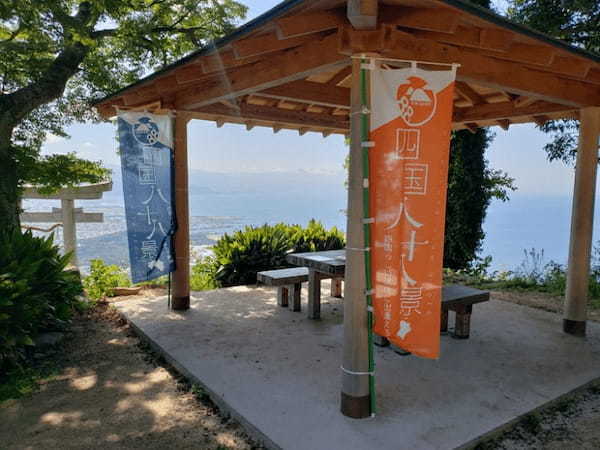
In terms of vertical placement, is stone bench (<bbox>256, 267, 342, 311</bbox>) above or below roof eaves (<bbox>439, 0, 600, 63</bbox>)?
below

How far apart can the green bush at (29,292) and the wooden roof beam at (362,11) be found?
3.78 m

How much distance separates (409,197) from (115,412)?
2807 millimetres

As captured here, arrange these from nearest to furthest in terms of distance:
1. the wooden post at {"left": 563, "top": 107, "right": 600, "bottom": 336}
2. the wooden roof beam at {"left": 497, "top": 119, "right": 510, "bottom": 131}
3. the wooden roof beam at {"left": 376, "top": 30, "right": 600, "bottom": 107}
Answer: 1. the wooden roof beam at {"left": 376, "top": 30, "right": 600, "bottom": 107}
2. the wooden post at {"left": 563, "top": 107, "right": 600, "bottom": 336}
3. the wooden roof beam at {"left": 497, "top": 119, "right": 510, "bottom": 131}

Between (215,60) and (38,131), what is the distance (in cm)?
484

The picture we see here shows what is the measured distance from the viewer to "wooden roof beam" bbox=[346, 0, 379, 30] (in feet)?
8.29

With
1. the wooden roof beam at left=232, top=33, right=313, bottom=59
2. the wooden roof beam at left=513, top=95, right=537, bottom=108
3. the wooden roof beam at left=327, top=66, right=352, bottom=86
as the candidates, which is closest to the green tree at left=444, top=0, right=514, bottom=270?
the wooden roof beam at left=513, top=95, right=537, bottom=108

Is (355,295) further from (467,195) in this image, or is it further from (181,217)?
(467,195)

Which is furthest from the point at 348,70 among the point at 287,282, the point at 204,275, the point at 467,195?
the point at 467,195

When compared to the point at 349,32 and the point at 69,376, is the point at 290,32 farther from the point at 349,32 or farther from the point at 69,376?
the point at 69,376

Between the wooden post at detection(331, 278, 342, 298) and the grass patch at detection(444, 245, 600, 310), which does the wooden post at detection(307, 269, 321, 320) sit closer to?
the wooden post at detection(331, 278, 342, 298)

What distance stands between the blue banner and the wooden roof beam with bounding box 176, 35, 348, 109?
660 millimetres

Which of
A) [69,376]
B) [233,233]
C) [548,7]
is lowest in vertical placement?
[69,376]

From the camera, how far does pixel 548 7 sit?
8.83 m

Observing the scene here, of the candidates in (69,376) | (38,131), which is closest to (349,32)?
(69,376)
